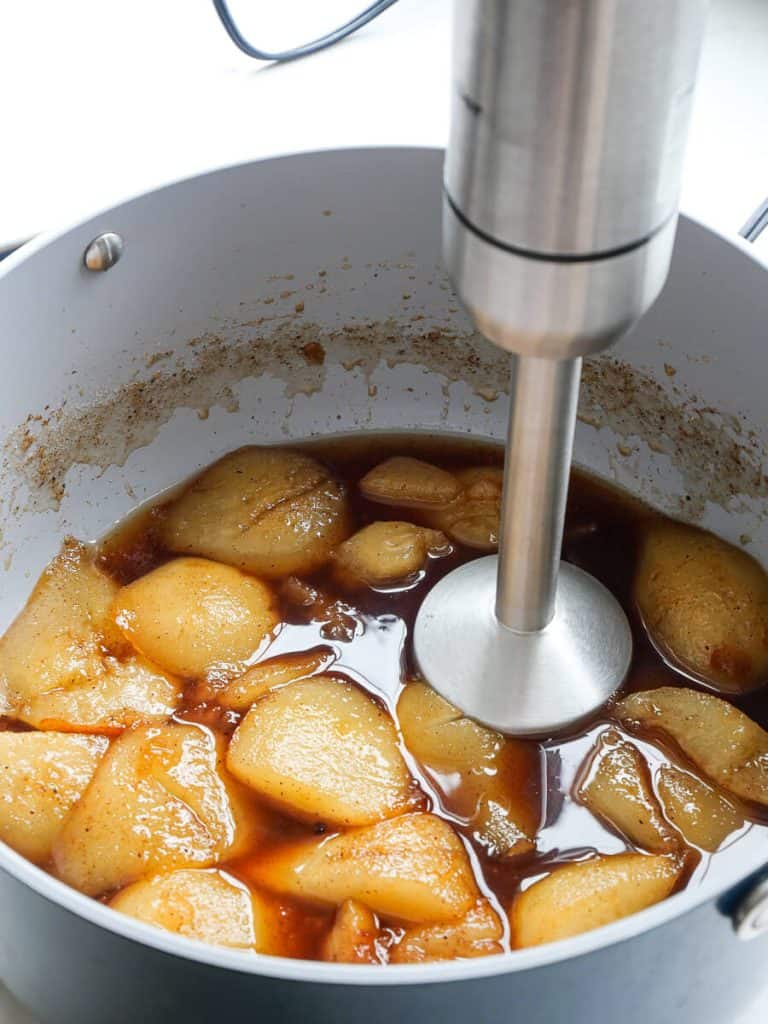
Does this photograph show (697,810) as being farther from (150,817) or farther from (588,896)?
(150,817)

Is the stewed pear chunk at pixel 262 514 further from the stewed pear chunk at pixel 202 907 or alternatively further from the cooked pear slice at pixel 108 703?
the stewed pear chunk at pixel 202 907

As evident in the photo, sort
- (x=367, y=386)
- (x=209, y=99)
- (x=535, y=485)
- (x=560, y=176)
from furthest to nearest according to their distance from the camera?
(x=209, y=99), (x=367, y=386), (x=535, y=485), (x=560, y=176)

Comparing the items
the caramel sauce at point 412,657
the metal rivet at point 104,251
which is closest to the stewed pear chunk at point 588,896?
the caramel sauce at point 412,657

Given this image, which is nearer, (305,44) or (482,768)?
(482,768)

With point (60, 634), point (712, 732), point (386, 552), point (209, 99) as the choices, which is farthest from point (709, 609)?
point (209, 99)

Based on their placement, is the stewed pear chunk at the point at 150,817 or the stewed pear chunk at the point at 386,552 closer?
the stewed pear chunk at the point at 150,817
